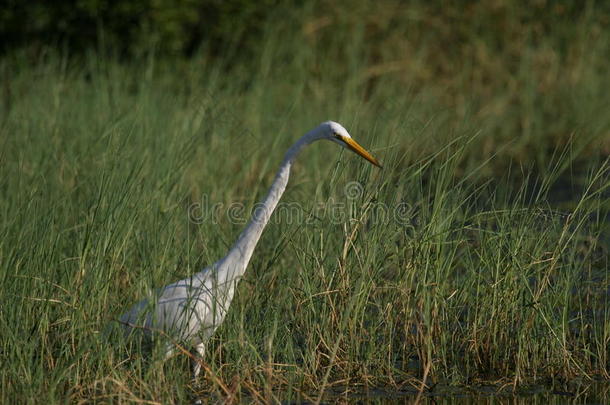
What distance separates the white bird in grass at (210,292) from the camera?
4.45 m

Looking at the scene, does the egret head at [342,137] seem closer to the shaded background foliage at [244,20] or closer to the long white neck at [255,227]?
the long white neck at [255,227]

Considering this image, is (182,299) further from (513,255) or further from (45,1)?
(45,1)

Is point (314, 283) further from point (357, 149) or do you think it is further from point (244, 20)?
point (244, 20)

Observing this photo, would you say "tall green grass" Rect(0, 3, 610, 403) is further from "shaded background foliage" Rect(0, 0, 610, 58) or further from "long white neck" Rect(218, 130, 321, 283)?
"shaded background foliage" Rect(0, 0, 610, 58)

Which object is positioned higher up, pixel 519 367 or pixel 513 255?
pixel 513 255

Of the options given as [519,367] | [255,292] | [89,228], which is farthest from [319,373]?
[89,228]

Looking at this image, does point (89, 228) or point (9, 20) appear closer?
point (89, 228)

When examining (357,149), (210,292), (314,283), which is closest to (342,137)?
(357,149)

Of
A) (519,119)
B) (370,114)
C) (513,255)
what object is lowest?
(519,119)

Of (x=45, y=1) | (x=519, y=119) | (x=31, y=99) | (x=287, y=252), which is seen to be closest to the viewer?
(x=287, y=252)

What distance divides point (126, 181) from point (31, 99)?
3.27m

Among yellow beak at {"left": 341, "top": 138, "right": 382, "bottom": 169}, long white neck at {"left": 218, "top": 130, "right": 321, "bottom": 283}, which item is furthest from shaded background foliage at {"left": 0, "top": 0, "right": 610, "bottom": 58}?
Answer: yellow beak at {"left": 341, "top": 138, "right": 382, "bottom": 169}

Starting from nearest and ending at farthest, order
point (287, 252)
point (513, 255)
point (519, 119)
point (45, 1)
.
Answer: point (513, 255) < point (287, 252) < point (519, 119) < point (45, 1)

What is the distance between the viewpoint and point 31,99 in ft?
25.3
